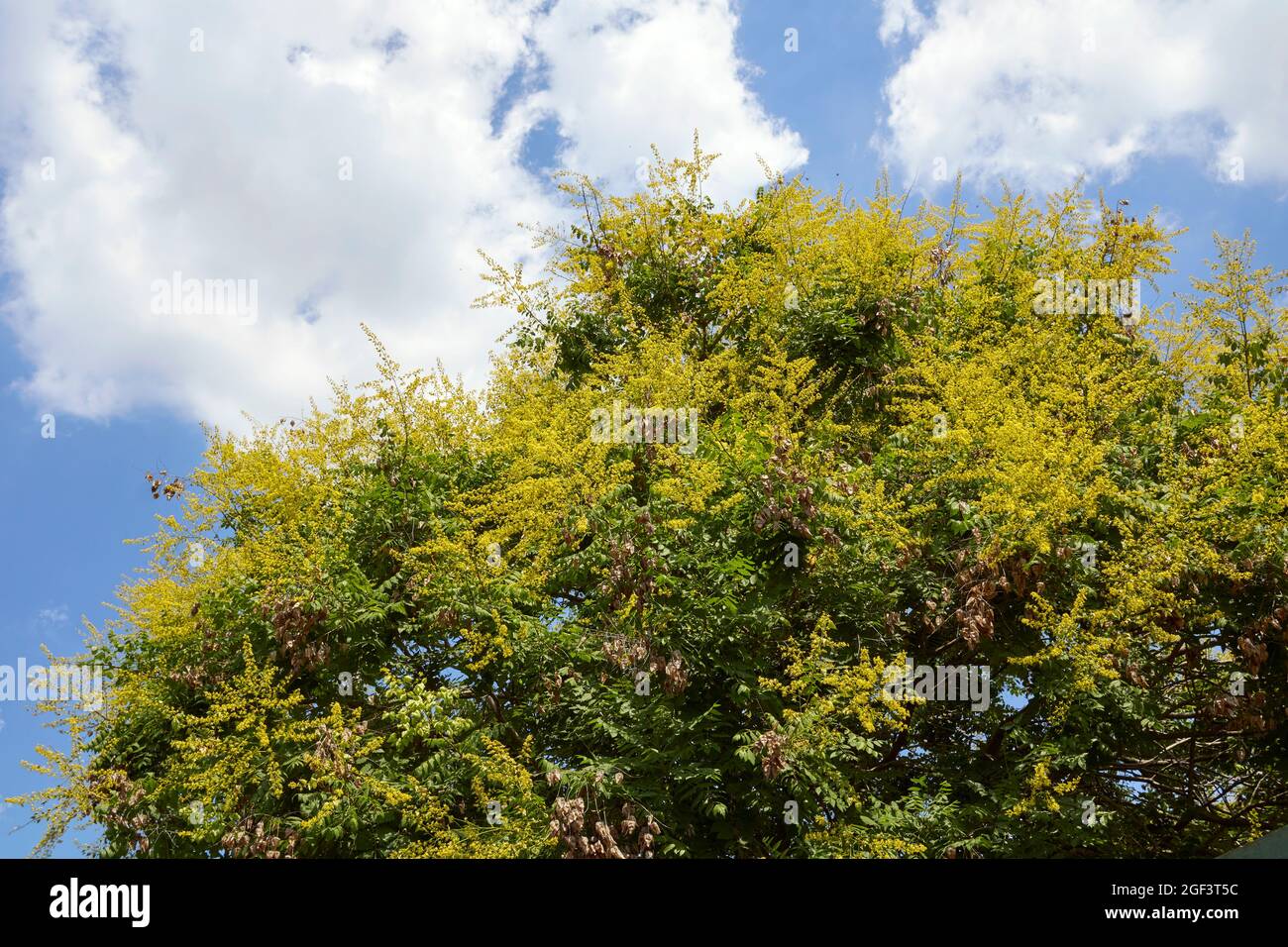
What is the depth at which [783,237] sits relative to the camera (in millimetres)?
11438

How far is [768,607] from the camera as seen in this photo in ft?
25.4

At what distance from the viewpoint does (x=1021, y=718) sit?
8.19m

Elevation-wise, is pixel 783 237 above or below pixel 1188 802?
above

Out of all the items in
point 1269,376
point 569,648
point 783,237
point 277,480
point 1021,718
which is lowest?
point 1021,718

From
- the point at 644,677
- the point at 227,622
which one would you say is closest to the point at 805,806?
the point at 644,677

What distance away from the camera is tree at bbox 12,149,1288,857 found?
745cm

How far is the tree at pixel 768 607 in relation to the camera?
7.45 meters

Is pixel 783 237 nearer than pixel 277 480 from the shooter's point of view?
No

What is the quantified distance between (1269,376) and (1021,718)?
4004 mm
